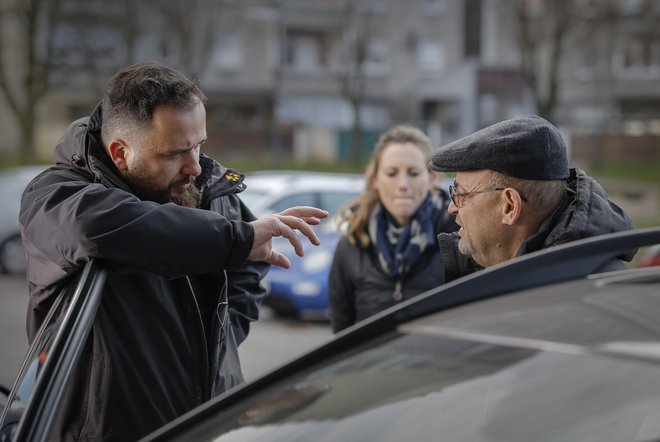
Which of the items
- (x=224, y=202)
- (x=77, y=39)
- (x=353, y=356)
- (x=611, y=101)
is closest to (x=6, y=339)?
(x=224, y=202)

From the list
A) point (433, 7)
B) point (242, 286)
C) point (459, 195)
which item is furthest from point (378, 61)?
point (459, 195)

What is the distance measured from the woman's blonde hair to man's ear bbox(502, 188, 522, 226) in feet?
7.01

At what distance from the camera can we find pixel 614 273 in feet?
5.82

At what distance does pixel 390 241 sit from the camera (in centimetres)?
449

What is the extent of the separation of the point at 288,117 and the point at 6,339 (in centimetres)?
3905

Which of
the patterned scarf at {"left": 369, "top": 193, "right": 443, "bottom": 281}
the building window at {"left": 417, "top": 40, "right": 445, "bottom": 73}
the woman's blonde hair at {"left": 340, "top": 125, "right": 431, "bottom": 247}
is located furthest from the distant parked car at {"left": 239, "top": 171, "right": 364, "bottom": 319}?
the building window at {"left": 417, "top": 40, "right": 445, "bottom": 73}

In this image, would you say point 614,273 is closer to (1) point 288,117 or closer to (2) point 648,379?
(2) point 648,379

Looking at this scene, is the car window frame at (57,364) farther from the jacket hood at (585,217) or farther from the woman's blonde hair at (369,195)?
the woman's blonde hair at (369,195)

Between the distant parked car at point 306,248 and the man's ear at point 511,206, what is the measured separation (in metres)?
Result: 7.64

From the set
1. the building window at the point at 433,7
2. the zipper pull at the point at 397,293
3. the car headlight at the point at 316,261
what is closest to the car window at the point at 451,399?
the zipper pull at the point at 397,293

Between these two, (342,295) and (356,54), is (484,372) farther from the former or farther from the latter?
(356,54)

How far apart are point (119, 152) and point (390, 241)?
229cm

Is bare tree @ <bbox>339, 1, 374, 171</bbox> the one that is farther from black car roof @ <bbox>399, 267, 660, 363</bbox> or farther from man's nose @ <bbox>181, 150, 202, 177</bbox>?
black car roof @ <bbox>399, 267, 660, 363</bbox>

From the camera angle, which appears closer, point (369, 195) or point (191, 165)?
point (191, 165)
